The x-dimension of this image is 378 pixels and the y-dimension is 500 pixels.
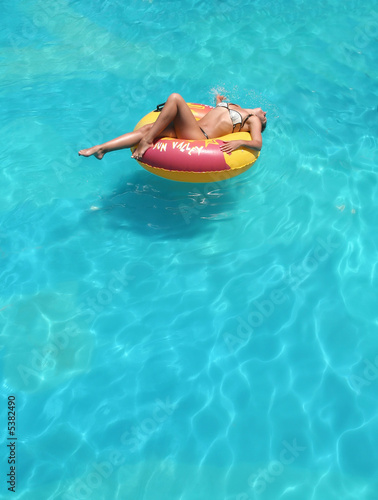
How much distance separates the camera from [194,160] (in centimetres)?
477

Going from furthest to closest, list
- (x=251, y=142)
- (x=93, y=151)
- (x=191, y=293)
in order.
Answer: (x=251, y=142), (x=93, y=151), (x=191, y=293)

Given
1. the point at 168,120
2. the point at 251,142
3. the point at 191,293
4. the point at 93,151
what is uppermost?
the point at 168,120

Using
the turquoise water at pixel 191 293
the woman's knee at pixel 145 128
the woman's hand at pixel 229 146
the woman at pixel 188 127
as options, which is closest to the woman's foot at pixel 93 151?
the woman at pixel 188 127

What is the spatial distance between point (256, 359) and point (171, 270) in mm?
1268

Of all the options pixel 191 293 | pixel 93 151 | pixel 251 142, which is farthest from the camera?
pixel 251 142

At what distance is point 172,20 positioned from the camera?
351 inches

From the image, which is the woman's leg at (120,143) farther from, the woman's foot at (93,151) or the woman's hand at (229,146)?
the woman's hand at (229,146)

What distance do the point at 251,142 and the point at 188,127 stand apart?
2.26 feet

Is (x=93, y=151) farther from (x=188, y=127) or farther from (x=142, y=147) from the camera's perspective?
(x=188, y=127)

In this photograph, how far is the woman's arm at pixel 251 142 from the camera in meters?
4.88

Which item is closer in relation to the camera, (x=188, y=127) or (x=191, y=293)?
(x=191, y=293)

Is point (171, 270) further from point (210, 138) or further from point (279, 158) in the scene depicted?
point (279, 158)

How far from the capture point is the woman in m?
4.90

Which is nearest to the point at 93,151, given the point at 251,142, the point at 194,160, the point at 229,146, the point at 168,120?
the point at 168,120
